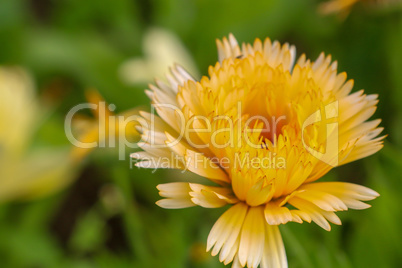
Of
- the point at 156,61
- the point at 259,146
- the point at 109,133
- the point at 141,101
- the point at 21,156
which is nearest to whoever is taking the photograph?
the point at 259,146

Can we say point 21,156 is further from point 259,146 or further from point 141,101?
point 259,146

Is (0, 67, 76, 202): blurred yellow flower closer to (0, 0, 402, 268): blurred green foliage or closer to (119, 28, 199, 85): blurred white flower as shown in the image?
(0, 0, 402, 268): blurred green foliage

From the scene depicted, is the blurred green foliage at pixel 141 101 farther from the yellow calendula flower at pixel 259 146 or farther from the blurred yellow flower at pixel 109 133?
the yellow calendula flower at pixel 259 146

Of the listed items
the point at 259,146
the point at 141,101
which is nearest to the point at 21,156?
the point at 141,101

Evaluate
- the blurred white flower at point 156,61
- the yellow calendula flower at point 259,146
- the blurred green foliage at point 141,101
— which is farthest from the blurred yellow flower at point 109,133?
the blurred white flower at point 156,61

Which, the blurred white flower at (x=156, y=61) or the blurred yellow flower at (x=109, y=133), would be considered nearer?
the blurred yellow flower at (x=109, y=133)

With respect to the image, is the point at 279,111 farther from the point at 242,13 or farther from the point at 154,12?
the point at 154,12

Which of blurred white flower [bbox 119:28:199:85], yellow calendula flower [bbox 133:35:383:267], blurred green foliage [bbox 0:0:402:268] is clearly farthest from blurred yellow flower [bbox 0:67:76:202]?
yellow calendula flower [bbox 133:35:383:267]

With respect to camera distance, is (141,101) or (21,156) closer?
(21,156)
